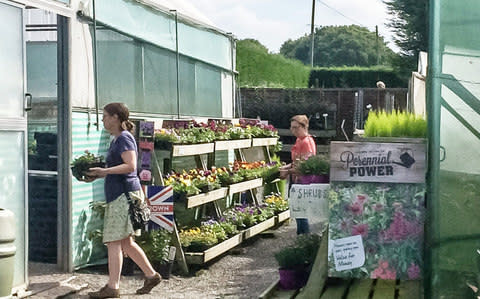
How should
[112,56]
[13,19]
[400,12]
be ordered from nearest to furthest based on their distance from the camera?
[13,19] < [112,56] < [400,12]

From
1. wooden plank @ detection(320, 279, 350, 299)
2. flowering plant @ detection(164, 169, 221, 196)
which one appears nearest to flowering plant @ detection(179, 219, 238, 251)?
flowering plant @ detection(164, 169, 221, 196)

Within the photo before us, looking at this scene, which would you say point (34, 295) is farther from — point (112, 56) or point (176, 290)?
point (112, 56)

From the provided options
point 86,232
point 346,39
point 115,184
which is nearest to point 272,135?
point 86,232

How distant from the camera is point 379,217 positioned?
Result: 6.04m

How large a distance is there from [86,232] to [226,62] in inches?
216

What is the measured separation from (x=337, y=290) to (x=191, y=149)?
3008mm

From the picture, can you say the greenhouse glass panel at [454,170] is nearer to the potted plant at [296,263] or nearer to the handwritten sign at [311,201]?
the handwritten sign at [311,201]

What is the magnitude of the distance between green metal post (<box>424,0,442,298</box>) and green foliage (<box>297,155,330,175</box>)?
1141 mm

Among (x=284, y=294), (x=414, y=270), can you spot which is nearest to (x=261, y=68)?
(x=284, y=294)

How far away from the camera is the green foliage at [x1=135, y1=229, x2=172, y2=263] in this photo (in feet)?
26.6

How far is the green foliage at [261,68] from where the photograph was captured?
27.0 metres

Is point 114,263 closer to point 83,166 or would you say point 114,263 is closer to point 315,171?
point 83,166

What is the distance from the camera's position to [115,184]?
277 inches

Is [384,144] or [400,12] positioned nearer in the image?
[384,144]
